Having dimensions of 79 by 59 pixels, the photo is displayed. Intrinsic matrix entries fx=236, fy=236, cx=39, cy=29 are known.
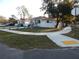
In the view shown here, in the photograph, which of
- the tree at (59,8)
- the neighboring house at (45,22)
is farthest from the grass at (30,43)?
the neighboring house at (45,22)

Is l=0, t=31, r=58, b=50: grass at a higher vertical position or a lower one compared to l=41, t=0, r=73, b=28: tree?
lower

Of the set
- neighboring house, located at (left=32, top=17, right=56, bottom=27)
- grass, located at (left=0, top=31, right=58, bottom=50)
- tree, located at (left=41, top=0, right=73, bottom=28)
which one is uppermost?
tree, located at (left=41, top=0, right=73, bottom=28)

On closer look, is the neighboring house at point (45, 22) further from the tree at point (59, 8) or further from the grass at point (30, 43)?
the grass at point (30, 43)

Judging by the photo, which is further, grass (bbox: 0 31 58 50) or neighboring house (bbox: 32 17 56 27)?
neighboring house (bbox: 32 17 56 27)

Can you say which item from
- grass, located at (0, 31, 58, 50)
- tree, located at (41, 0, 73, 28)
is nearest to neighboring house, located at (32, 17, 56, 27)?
A: tree, located at (41, 0, 73, 28)

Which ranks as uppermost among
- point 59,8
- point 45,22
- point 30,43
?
point 59,8

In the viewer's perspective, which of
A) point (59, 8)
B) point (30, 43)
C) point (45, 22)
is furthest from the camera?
point (45, 22)

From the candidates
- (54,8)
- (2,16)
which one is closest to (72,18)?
(54,8)

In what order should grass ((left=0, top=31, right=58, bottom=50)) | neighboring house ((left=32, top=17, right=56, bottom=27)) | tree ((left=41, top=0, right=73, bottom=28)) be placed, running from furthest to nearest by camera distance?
neighboring house ((left=32, top=17, right=56, bottom=27)) → tree ((left=41, top=0, right=73, bottom=28)) → grass ((left=0, top=31, right=58, bottom=50))

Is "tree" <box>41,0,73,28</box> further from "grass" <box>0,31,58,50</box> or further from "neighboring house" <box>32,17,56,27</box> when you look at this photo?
"grass" <box>0,31,58,50</box>

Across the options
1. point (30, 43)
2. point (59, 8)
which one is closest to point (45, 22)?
point (59, 8)

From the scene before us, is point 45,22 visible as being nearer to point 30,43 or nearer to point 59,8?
point 59,8

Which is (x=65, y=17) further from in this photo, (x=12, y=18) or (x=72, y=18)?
(x=12, y=18)

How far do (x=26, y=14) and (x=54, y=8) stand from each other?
1726 inches
